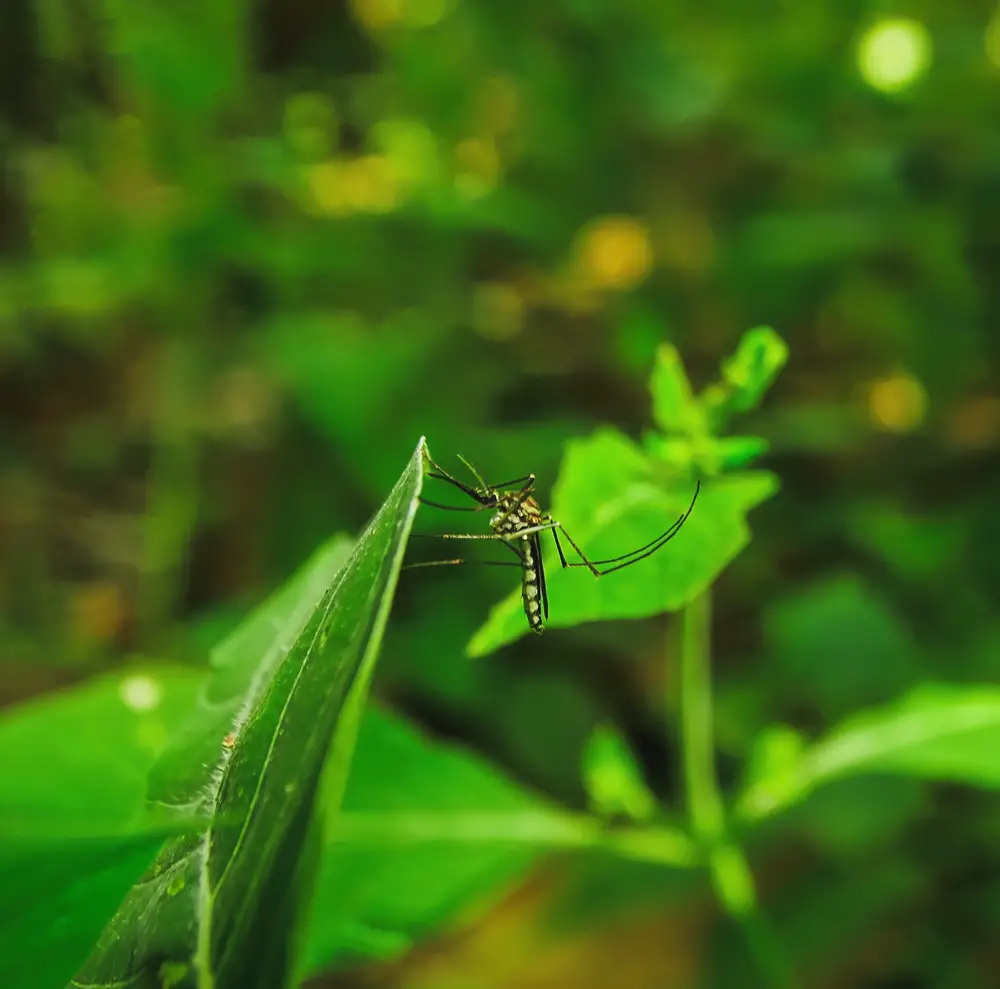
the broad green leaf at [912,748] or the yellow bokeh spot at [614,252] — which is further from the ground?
the yellow bokeh spot at [614,252]

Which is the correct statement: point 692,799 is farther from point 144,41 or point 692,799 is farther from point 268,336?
point 144,41

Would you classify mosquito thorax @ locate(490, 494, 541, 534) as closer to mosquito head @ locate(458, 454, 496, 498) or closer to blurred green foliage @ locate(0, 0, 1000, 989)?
mosquito head @ locate(458, 454, 496, 498)

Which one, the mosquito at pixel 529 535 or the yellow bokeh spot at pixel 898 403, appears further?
the yellow bokeh spot at pixel 898 403

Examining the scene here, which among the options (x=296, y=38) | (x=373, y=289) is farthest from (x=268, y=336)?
(x=296, y=38)

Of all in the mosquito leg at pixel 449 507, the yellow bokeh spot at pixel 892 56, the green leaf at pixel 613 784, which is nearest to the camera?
the mosquito leg at pixel 449 507

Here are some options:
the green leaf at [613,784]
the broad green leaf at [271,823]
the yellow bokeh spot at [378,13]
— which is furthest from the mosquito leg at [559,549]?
the yellow bokeh spot at [378,13]

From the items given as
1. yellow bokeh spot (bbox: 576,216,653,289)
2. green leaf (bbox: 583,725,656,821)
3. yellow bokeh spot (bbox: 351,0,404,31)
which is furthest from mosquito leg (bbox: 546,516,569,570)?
yellow bokeh spot (bbox: 351,0,404,31)

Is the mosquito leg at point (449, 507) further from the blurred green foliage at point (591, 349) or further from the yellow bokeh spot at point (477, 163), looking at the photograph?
the yellow bokeh spot at point (477, 163)
